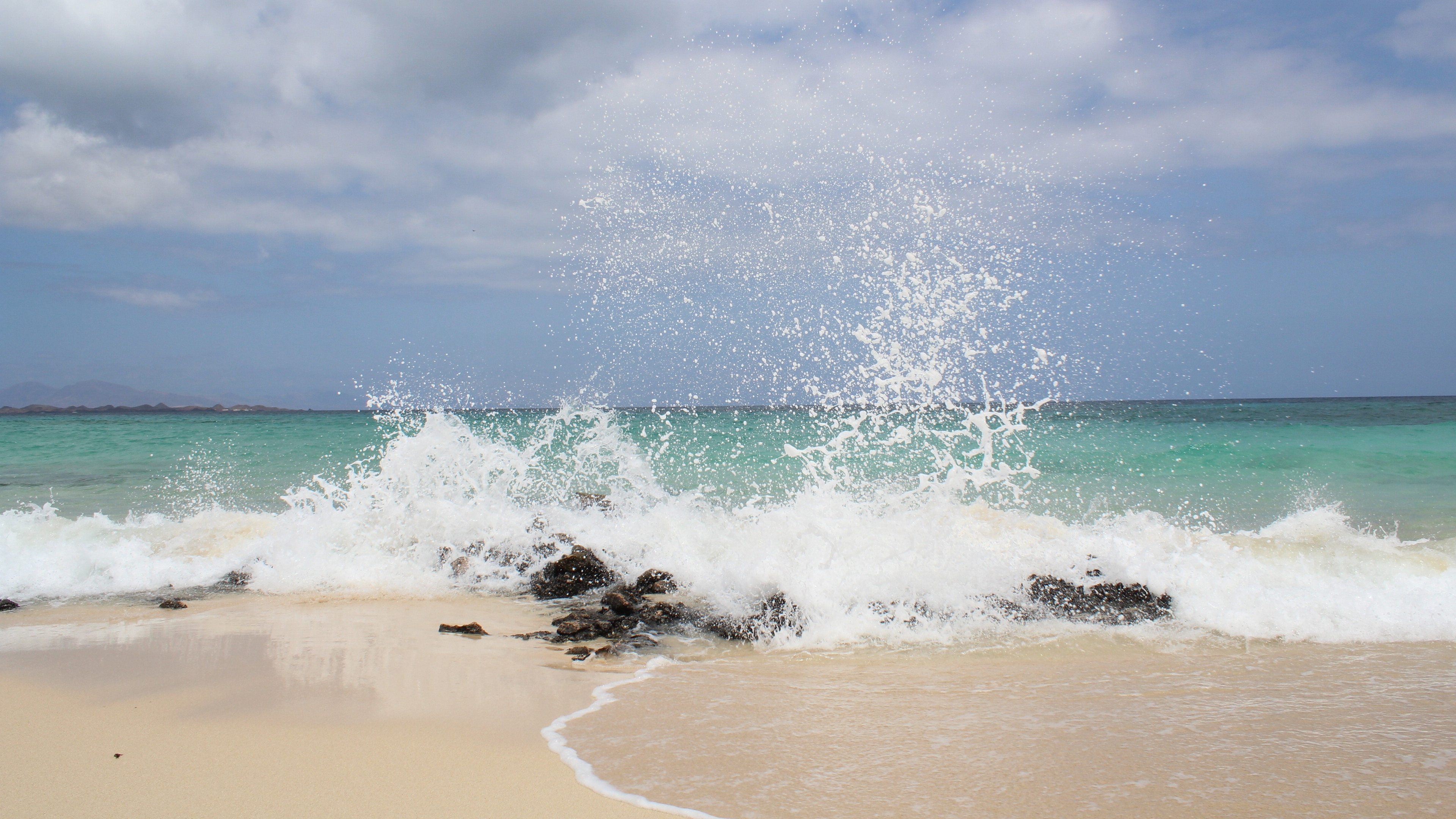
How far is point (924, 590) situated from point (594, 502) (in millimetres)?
4508

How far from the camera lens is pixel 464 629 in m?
5.61

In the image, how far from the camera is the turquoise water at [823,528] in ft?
19.4

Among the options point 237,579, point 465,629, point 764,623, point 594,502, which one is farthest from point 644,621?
point 237,579

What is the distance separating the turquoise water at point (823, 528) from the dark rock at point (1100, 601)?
99 mm

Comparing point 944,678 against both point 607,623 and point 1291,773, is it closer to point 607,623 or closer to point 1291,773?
point 1291,773

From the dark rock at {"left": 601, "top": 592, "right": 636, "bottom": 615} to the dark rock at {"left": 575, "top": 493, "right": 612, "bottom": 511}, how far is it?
2.95m

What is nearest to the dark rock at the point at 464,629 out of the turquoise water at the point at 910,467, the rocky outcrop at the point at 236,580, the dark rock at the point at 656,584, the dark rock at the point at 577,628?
the dark rock at the point at 577,628

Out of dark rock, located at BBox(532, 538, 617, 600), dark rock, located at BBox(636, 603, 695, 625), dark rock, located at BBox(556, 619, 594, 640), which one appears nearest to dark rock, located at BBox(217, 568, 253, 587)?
dark rock, located at BBox(532, 538, 617, 600)

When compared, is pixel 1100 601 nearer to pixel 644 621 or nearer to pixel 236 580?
pixel 644 621

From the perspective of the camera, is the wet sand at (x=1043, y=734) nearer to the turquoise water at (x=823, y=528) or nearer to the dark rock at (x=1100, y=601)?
the dark rock at (x=1100, y=601)

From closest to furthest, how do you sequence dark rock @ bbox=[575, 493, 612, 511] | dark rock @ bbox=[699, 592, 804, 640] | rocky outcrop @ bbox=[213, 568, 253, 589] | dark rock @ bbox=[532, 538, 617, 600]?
dark rock @ bbox=[699, 592, 804, 640]
dark rock @ bbox=[532, 538, 617, 600]
rocky outcrop @ bbox=[213, 568, 253, 589]
dark rock @ bbox=[575, 493, 612, 511]

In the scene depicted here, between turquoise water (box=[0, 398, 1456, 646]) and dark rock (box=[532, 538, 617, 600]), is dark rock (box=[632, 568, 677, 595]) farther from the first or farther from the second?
dark rock (box=[532, 538, 617, 600])

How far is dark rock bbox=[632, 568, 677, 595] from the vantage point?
691cm

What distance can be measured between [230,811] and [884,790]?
2.47m
